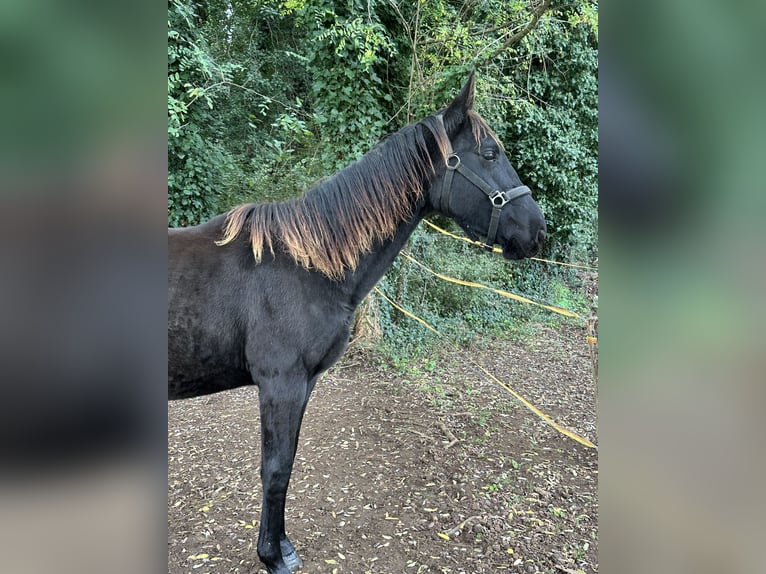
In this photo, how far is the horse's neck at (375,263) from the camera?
2.27 m

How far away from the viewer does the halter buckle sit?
87.3 inches

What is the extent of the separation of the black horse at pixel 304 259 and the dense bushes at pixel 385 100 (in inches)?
125

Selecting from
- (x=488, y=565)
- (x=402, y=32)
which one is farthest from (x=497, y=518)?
(x=402, y=32)

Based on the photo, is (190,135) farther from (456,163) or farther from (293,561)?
(293,561)

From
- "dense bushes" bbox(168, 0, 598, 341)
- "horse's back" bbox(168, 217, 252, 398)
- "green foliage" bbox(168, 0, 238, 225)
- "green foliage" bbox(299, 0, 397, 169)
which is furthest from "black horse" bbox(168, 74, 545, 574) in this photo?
"green foliage" bbox(168, 0, 238, 225)

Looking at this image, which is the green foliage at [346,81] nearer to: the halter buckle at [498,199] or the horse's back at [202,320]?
the halter buckle at [498,199]

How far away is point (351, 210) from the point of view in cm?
225

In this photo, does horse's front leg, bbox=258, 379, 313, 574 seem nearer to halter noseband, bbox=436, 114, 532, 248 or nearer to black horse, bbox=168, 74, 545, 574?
black horse, bbox=168, 74, 545, 574

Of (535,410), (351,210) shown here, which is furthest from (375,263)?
(535,410)

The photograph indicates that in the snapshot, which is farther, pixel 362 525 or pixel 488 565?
pixel 362 525

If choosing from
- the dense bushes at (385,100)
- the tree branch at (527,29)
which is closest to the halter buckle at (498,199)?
the tree branch at (527,29)
